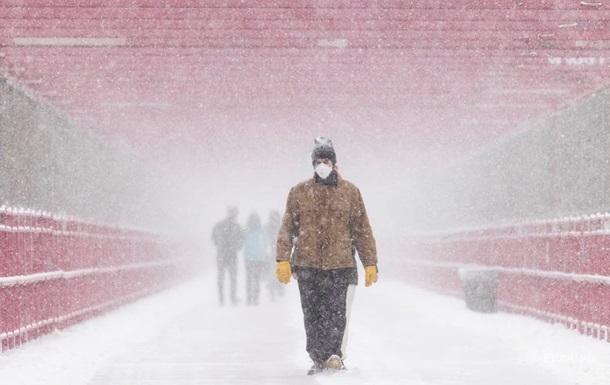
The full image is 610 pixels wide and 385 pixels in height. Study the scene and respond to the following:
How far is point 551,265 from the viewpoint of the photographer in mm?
15969

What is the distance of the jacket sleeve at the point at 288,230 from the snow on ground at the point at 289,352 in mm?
999

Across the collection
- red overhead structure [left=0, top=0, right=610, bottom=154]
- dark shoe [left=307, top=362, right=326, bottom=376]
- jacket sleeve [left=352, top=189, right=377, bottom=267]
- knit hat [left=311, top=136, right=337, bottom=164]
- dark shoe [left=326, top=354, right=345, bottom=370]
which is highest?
red overhead structure [left=0, top=0, right=610, bottom=154]

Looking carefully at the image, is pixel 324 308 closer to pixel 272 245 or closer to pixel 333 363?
pixel 333 363

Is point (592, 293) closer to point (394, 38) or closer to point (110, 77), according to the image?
point (394, 38)

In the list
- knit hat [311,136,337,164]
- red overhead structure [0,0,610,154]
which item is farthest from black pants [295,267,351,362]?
red overhead structure [0,0,610,154]

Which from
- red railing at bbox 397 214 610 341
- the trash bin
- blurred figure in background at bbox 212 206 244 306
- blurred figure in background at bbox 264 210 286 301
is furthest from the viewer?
blurred figure in background at bbox 264 210 286 301


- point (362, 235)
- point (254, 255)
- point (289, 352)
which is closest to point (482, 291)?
point (254, 255)

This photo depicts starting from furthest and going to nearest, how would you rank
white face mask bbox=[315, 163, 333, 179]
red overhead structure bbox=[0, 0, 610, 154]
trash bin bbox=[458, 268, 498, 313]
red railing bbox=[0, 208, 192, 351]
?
1. trash bin bbox=[458, 268, 498, 313]
2. red overhead structure bbox=[0, 0, 610, 154]
3. red railing bbox=[0, 208, 192, 351]
4. white face mask bbox=[315, 163, 333, 179]

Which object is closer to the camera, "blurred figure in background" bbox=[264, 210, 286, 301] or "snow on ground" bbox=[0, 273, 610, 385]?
"snow on ground" bbox=[0, 273, 610, 385]

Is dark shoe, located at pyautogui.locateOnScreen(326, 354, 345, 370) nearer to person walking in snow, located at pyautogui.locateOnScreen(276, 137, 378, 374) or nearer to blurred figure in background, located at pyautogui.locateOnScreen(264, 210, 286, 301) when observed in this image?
person walking in snow, located at pyautogui.locateOnScreen(276, 137, 378, 374)

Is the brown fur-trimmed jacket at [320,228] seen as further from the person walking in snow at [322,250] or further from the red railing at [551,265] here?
the red railing at [551,265]

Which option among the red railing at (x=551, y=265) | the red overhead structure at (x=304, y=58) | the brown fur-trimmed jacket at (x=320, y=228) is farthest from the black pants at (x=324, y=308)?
the red overhead structure at (x=304, y=58)

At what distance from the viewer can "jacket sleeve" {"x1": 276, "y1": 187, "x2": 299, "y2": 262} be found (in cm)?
948

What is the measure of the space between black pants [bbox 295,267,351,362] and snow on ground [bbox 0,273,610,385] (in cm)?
25
